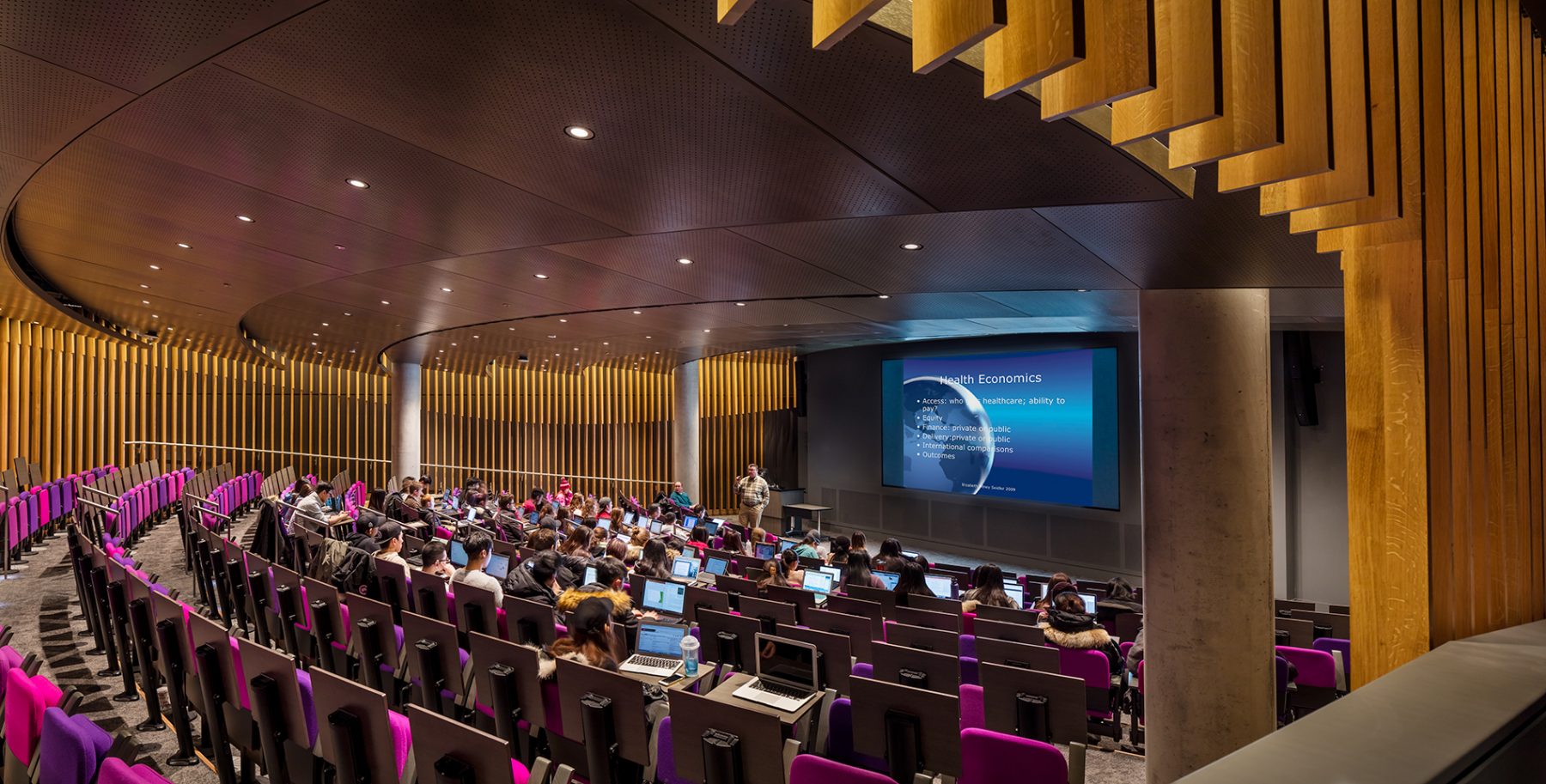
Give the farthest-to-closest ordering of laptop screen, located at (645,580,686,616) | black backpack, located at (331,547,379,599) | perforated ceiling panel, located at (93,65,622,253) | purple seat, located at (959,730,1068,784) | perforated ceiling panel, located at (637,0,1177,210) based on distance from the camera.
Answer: black backpack, located at (331,547,379,599), laptop screen, located at (645,580,686,616), perforated ceiling panel, located at (93,65,622,253), purple seat, located at (959,730,1068,784), perforated ceiling panel, located at (637,0,1177,210)

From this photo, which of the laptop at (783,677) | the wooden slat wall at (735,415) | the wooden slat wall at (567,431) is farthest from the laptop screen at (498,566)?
the wooden slat wall at (567,431)

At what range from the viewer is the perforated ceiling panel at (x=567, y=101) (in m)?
2.89

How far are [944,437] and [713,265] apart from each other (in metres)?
11.1

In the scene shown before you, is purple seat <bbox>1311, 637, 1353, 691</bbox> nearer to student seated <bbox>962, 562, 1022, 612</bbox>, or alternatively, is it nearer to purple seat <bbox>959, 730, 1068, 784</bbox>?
student seated <bbox>962, 562, 1022, 612</bbox>

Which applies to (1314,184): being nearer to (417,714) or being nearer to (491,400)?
(417,714)

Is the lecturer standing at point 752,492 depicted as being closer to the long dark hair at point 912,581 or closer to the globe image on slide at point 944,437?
the globe image on slide at point 944,437

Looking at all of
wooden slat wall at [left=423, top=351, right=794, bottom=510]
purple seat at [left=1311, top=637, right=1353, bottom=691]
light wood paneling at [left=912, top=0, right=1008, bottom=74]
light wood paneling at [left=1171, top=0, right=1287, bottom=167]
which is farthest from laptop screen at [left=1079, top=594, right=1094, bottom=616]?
wooden slat wall at [left=423, top=351, right=794, bottom=510]

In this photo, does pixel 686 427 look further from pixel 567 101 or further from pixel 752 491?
pixel 567 101

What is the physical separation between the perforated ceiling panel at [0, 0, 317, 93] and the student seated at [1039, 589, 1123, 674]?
18.6ft

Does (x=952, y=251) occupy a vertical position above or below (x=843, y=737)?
above

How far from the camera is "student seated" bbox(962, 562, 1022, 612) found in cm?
770

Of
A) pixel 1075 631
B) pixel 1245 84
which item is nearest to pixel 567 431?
pixel 1075 631

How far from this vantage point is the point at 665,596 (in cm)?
710

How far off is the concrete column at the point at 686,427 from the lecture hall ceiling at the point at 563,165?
37.4ft
